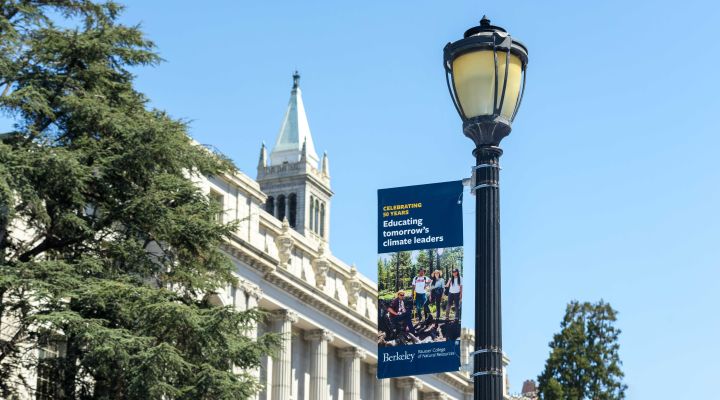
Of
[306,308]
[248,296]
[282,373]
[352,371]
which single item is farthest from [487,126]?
[352,371]

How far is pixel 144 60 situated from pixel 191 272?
18.8 feet

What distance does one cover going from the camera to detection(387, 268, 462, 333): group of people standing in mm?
19578

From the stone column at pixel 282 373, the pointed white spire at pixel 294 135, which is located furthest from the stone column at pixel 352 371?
the pointed white spire at pixel 294 135

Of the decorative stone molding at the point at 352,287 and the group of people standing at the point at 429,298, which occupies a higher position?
the decorative stone molding at the point at 352,287

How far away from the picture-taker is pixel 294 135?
16312 centimetres

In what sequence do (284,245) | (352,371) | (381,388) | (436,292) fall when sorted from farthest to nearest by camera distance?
1. (381,388)
2. (352,371)
3. (284,245)
4. (436,292)

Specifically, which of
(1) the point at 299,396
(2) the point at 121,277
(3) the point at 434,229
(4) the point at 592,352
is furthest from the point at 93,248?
(4) the point at 592,352

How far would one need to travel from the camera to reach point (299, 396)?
7188 cm

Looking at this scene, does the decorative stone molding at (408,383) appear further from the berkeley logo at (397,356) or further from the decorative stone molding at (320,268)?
the berkeley logo at (397,356)

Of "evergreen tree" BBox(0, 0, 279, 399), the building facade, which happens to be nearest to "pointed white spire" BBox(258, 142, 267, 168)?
the building facade

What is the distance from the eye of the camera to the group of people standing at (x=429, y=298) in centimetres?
1958

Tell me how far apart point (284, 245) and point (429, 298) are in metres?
49.8

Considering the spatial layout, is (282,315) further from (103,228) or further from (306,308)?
(103,228)

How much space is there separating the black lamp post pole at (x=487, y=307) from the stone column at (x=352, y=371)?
62110 millimetres
